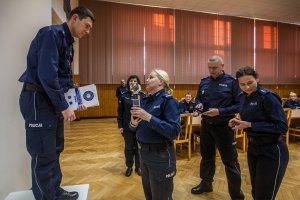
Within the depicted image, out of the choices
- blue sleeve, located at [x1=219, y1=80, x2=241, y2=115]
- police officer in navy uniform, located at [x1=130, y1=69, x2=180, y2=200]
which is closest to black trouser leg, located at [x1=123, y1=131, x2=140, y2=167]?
blue sleeve, located at [x1=219, y1=80, x2=241, y2=115]

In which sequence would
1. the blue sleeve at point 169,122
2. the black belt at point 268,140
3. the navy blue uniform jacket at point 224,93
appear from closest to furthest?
1. the blue sleeve at point 169,122
2. the black belt at point 268,140
3. the navy blue uniform jacket at point 224,93

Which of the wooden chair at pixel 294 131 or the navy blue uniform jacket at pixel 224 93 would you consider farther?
the wooden chair at pixel 294 131

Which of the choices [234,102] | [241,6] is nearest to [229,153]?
[234,102]

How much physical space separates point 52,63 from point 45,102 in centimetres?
29

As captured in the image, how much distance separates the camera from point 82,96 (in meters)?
1.76

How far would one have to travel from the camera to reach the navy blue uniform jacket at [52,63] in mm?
1433

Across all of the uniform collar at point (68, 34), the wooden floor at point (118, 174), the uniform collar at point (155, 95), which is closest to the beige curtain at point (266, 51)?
the wooden floor at point (118, 174)

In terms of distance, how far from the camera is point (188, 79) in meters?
9.66

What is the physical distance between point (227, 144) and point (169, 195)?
1087 mm

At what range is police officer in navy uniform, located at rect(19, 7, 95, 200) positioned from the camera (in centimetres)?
145

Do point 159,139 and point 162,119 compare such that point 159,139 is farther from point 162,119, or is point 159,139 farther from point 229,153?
point 229,153

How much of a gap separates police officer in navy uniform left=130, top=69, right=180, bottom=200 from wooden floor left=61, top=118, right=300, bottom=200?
1.17 metres

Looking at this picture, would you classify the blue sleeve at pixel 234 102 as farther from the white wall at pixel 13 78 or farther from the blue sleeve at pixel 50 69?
the white wall at pixel 13 78

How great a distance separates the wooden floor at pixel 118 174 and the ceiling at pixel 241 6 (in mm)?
5498
